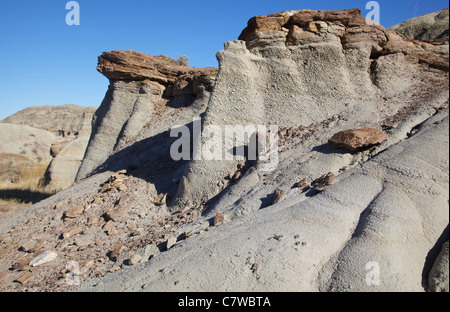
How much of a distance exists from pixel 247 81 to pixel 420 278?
3.49 metres

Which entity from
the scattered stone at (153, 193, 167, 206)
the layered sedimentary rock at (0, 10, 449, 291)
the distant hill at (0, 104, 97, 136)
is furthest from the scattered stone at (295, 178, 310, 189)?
the distant hill at (0, 104, 97, 136)

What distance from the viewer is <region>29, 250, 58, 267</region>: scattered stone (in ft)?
12.4

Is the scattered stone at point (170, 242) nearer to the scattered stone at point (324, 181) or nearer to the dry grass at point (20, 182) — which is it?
the scattered stone at point (324, 181)

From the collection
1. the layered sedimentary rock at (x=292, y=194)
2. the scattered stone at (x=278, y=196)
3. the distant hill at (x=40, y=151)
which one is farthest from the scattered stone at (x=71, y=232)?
the distant hill at (x=40, y=151)

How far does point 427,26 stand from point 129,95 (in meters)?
8.82

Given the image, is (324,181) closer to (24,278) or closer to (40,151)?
(24,278)

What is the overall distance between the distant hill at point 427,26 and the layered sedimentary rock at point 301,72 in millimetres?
4655

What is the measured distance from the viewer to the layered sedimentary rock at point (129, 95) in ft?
25.9

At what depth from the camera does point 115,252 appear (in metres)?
3.56

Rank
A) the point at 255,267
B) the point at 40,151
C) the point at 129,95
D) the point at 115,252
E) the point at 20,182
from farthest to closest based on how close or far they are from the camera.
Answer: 1. the point at 40,151
2. the point at 20,182
3. the point at 129,95
4. the point at 115,252
5. the point at 255,267

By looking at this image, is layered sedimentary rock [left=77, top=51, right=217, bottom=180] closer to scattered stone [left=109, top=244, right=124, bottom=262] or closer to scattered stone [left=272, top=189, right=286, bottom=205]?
scattered stone [left=109, top=244, right=124, bottom=262]

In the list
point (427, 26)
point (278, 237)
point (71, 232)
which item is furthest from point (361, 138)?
point (427, 26)
